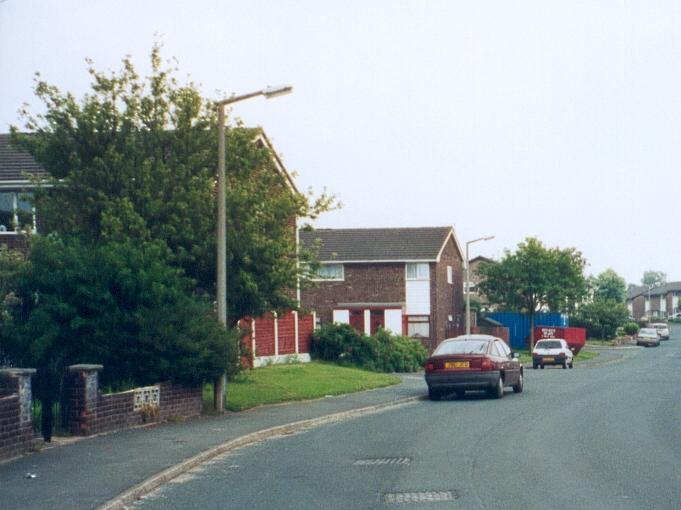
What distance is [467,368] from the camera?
81.5ft

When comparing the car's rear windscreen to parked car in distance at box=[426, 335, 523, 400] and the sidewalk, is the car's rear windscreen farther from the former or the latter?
the sidewalk

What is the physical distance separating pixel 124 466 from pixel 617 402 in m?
14.4

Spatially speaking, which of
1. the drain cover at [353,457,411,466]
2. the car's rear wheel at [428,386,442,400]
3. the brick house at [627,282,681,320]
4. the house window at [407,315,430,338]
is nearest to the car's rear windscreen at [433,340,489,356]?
the car's rear wheel at [428,386,442,400]

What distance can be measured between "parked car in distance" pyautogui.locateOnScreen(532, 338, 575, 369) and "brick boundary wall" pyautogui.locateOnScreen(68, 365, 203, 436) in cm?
3179

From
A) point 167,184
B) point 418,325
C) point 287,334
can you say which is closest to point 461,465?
point 167,184

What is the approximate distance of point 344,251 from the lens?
190 feet

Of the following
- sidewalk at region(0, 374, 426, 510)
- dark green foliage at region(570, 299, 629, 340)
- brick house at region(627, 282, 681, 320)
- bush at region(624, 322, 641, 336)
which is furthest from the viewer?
brick house at region(627, 282, 681, 320)

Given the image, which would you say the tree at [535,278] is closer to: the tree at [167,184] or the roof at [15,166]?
the roof at [15,166]

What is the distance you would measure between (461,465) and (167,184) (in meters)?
11.4

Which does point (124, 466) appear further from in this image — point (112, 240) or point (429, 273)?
point (429, 273)

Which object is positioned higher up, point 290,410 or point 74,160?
point 74,160

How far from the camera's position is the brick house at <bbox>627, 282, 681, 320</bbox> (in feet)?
582

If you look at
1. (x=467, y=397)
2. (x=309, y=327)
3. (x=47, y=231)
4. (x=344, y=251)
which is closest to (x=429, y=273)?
(x=344, y=251)

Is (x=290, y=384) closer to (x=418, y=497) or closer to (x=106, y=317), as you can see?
(x=106, y=317)
